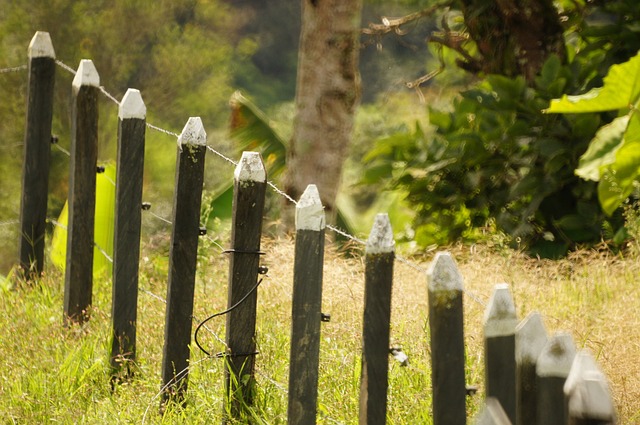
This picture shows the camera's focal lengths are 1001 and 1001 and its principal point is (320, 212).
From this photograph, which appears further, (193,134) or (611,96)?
(611,96)

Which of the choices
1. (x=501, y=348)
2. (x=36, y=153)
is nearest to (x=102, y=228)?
(x=36, y=153)

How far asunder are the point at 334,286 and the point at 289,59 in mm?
29572

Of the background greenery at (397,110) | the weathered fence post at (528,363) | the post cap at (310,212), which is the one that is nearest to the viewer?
the weathered fence post at (528,363)

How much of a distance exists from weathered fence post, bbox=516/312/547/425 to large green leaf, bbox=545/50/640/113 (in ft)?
12.0

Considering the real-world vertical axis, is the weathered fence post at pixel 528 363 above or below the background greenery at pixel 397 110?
below

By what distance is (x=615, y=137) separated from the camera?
624 centimetres

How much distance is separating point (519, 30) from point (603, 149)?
1.80 m

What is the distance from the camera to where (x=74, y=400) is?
13.4 feet

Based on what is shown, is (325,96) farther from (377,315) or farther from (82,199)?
(377,315)

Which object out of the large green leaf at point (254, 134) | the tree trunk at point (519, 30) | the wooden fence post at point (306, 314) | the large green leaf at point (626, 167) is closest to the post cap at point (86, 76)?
the wooden fence post at point (306, 314)

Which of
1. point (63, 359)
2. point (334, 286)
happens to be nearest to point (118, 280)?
point (63, 359)

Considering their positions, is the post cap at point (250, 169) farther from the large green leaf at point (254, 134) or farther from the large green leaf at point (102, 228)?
the large green leaf at point (254, 134)

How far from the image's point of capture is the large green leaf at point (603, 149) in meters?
6.19

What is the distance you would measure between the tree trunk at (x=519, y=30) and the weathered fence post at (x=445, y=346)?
5303mm
